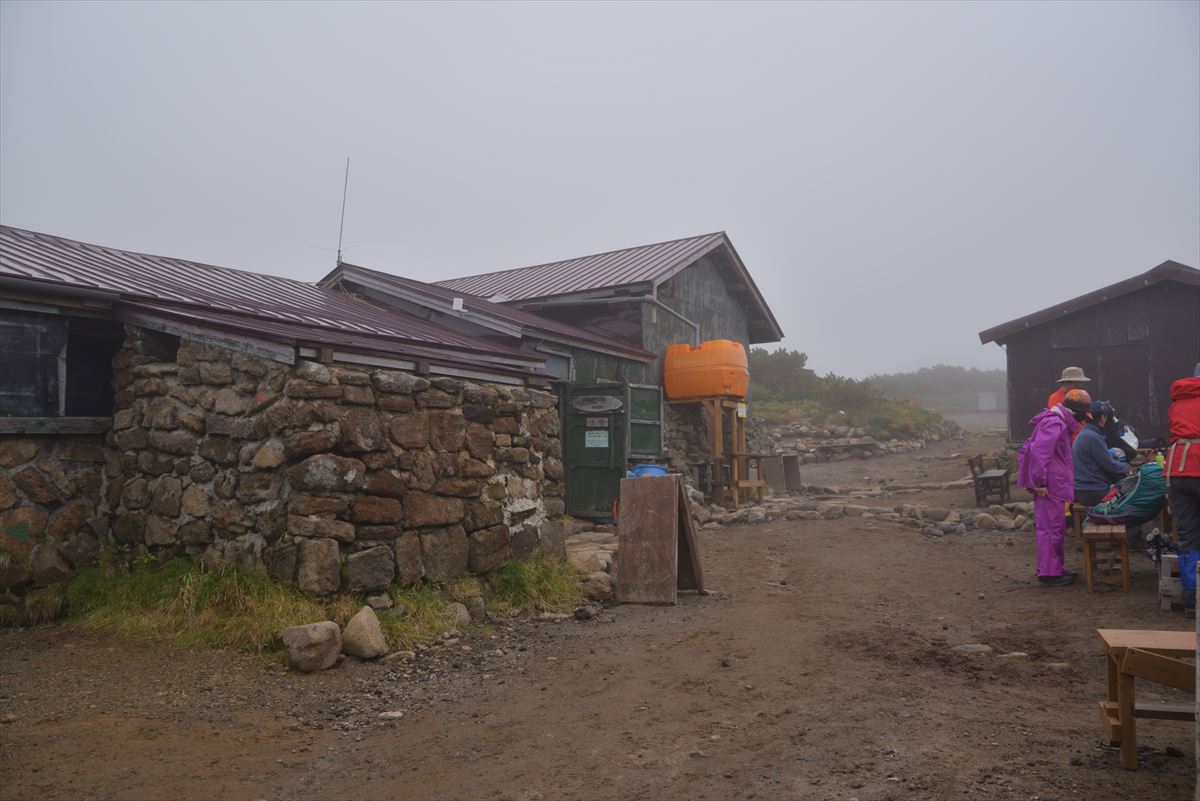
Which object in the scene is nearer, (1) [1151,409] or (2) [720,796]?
(2) [720,796]

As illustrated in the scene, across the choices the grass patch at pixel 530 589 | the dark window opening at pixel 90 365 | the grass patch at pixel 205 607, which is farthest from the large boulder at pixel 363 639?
the dark window opening at pixel 90 365

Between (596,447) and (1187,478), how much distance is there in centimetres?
747

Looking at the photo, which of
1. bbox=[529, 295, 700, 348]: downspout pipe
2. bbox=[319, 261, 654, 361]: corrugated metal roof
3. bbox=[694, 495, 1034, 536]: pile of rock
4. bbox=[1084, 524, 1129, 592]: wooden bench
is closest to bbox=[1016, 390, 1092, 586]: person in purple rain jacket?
bbox=[1084, 524, 1129, 592]: wooden bench

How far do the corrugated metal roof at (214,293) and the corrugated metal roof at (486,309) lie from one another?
2.44 metres

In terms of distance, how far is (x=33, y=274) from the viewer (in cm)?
606

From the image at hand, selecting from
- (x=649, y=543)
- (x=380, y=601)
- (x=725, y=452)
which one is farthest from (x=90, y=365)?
(x=725, y=452)

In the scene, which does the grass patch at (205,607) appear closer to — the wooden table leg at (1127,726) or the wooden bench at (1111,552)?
the wooden table leg at (1127,726)

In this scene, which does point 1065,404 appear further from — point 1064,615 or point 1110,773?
point 1110,773

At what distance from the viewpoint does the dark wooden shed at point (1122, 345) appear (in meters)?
15.0

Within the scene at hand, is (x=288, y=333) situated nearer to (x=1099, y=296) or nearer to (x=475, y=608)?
(x=475, y=608)

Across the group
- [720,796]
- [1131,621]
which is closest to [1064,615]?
[1131,621]

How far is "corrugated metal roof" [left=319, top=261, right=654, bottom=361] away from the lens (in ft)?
39.1

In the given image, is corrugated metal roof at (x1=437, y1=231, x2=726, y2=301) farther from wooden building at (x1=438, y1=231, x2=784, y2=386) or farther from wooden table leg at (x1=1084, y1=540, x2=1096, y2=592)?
wooden table leg at (x1=1084, y1=540, x2=1096, y2=592)

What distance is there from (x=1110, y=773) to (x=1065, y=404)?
18.2 feet
